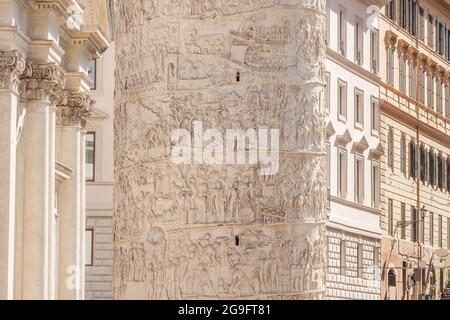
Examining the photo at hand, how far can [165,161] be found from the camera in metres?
17.9

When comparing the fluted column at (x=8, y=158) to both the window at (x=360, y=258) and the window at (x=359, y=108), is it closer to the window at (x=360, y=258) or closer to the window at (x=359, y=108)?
the window at (x=360, y=258)

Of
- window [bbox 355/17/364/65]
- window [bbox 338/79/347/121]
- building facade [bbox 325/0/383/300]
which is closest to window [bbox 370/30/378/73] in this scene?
building facade [bbox 325/0/383/300]

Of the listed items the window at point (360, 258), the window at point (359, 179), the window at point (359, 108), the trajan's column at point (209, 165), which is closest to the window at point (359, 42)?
the window at point (359, 108)

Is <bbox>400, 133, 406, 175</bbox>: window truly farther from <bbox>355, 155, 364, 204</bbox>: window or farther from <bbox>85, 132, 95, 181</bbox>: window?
<bbox>85, 132, 95, 181</bbox>: window

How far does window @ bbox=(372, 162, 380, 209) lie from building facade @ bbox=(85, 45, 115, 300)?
12486mm

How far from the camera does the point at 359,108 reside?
5650 centimetres

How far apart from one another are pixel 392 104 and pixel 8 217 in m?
33.1

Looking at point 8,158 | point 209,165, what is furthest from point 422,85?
point 209,165

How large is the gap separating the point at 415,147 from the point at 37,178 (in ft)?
114

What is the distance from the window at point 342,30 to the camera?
54003 millimetres

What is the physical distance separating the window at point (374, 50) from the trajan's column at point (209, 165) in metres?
39.7

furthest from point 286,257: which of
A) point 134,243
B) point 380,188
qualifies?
point 380,188

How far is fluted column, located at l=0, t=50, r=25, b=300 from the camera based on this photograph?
2864 cm

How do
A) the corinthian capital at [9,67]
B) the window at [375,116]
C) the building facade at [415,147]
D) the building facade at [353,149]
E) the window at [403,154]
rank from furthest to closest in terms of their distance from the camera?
the window at [403,154], the building facade at [415,147], the window at [375,116], the building facade at [353,149], the corinthian capital at [9,67]
